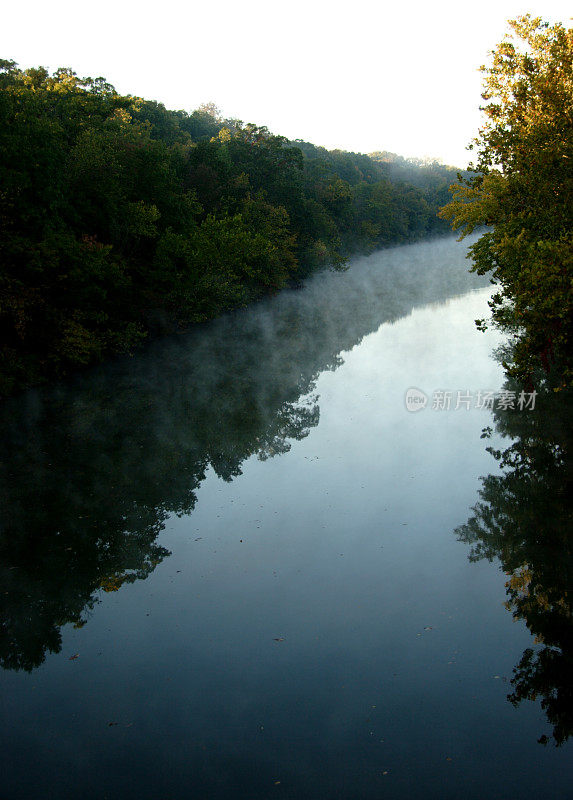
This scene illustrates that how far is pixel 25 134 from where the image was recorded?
24094 mm

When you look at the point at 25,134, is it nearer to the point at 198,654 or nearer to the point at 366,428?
the point at 366,428

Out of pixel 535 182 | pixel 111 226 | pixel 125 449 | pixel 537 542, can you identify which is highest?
pixel 111 226

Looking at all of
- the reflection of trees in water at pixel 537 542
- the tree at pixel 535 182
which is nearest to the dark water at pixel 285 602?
the reflection of trees in water at pixel 537 542

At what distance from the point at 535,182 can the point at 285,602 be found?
47.0ft

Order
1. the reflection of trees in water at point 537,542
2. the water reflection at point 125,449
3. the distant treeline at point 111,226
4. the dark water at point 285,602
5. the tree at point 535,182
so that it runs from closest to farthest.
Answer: the dark water at point 285,602 < the reflection of trees in water at point 537,542 < the water reflection at point 125,449 < the tree at point 535,182 < the distant treeline at point 111,226

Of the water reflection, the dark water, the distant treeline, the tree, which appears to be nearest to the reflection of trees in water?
the dark water

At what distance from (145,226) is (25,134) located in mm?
8775

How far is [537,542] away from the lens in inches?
493

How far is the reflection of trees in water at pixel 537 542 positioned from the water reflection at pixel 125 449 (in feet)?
23.7

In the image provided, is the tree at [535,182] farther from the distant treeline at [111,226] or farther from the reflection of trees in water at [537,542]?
the distant treeline at [111,226]

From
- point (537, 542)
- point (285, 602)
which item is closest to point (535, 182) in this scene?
point (537, 542)

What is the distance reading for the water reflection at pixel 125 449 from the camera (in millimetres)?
12156

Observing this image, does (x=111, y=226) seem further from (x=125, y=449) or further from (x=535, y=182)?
(x=535, y=182)

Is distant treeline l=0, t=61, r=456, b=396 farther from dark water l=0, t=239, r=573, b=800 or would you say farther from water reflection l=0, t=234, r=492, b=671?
dark water l=0, t=239, r=573, b=800
